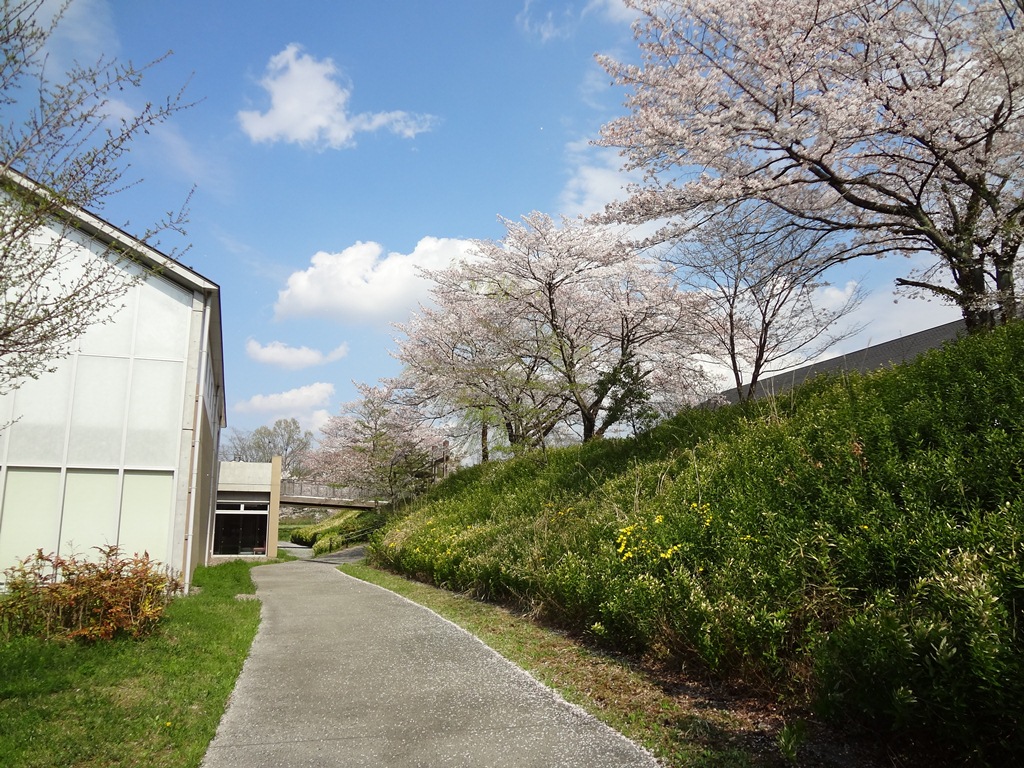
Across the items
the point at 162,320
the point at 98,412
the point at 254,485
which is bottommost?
the point at 98,412

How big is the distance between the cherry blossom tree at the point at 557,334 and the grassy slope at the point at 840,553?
18.8ft

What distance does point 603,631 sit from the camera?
5.89m

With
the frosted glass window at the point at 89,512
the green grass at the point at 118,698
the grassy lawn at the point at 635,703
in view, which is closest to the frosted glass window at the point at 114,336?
the frosted glass window at the point at 89,512

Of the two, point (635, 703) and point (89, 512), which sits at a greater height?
point (89, 512)

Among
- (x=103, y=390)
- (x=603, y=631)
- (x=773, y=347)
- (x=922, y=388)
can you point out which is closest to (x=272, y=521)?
(x=103, y=390)

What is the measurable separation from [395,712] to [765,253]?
8.47m

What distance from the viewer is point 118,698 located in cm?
473

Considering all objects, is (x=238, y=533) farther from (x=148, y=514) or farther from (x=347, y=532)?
(x=148, y=514)

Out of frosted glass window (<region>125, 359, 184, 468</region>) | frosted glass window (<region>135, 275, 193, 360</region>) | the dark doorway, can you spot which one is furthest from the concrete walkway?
the dark doorway

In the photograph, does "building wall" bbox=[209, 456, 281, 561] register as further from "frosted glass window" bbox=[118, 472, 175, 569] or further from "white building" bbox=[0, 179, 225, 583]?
"frosted glass window" bbox=[118, 472, 175, 569]

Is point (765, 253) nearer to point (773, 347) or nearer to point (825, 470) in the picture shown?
point (773, 347)

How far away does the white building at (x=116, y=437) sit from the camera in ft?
31.3

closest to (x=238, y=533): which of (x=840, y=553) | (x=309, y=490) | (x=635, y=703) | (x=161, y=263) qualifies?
(x=309, y=490)

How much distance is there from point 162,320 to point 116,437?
192 centimetres
